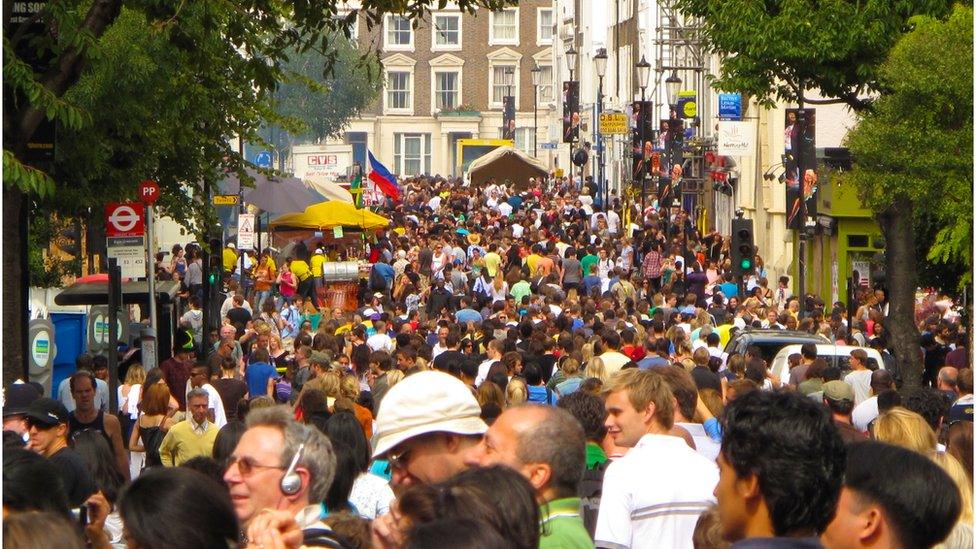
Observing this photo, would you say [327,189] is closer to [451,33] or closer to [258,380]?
[258,380]

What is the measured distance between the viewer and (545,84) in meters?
106

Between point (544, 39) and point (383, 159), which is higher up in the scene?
point (544, 39)

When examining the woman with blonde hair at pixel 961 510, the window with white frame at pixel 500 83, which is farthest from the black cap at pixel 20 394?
the window with white frame at pixel 500 83

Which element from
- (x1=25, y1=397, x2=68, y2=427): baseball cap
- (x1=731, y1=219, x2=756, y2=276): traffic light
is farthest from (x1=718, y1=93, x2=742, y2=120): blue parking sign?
(x1=25, y1=397, x2=68, y2=427): baseball cap

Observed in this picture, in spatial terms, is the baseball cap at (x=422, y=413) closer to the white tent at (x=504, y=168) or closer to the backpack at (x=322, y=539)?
the backpack at (x=322, y=539)

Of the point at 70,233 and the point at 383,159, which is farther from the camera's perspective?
the point at 383,159

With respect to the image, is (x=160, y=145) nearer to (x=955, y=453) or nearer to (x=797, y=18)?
(x=797, y=18)

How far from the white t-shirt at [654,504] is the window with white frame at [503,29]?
337ft

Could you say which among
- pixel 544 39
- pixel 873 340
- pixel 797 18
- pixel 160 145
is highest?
pixel 544 39

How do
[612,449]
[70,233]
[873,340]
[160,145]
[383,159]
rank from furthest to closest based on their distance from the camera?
[383,159]
[70,233]
[873,340]
[160,145]
[612,449]

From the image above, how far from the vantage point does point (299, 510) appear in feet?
15.0

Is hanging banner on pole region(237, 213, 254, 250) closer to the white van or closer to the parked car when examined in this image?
the parked car

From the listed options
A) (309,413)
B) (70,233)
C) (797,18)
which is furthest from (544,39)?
(309,413)

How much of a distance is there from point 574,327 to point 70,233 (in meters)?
13.4
